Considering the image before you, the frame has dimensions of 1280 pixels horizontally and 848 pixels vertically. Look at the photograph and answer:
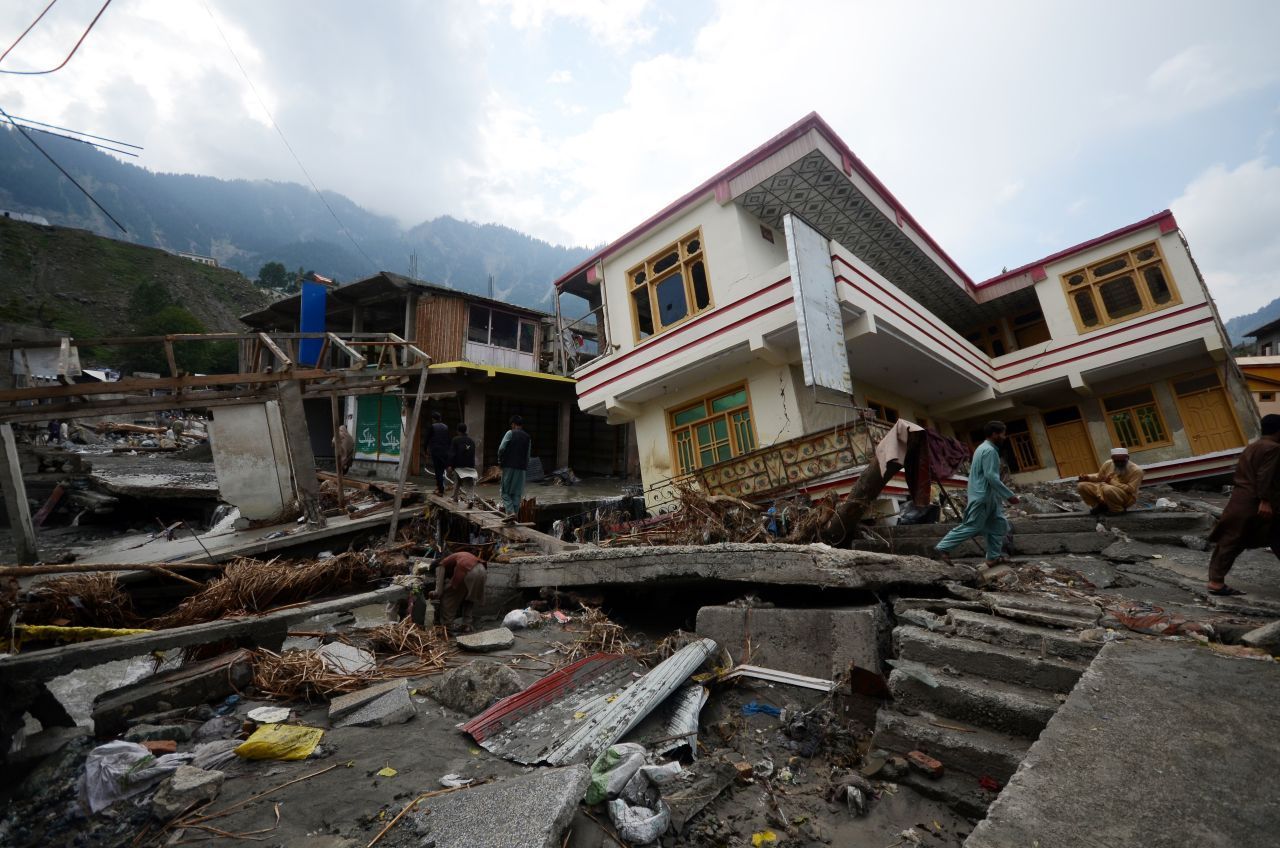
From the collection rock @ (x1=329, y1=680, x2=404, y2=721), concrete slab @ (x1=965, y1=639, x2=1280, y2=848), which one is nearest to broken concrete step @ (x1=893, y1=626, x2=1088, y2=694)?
concrete slab @ (x1=965, y1=639, x2=1280, y2=848)

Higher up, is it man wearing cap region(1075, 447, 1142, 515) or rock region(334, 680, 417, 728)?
man wearing cap region(1075, 447, 1142, 515)

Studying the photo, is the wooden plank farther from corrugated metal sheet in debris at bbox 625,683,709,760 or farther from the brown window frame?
the brown window frame

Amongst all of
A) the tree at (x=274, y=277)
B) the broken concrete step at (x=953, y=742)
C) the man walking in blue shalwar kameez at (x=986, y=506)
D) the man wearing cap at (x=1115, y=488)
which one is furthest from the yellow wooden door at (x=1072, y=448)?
the tree at (x=274, y=277)

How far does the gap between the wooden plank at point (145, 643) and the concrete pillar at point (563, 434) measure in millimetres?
11319

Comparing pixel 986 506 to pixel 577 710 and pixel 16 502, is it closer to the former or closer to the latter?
pixel 577 710

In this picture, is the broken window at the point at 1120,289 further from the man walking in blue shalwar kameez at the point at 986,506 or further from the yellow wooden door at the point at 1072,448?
the man walking in blue shalwar kameez at the point at 986,506

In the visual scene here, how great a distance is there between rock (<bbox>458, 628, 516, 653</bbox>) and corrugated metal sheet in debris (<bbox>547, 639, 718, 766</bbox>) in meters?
1.75

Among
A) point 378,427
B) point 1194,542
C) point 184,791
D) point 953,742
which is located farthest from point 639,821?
point 378,427

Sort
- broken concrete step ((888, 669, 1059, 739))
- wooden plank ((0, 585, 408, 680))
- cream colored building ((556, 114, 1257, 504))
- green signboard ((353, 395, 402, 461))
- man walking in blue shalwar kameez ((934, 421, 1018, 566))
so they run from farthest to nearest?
green signboard ((353, 395, 402, 461)) < cream colored building ((556, 114, 1257, 504)) < man walking in blue shalwar kameez ((934, 421, 1018, 566)) < wooden plank ((0, 585, 408, 680)) < broken concrete step ((888, 669, 1059, 739))

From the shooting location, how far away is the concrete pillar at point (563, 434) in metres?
16.4

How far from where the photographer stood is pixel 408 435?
26.2ft

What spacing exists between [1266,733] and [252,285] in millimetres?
62847

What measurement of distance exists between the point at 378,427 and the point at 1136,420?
70.7 ft

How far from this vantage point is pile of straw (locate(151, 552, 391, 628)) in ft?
15.6
